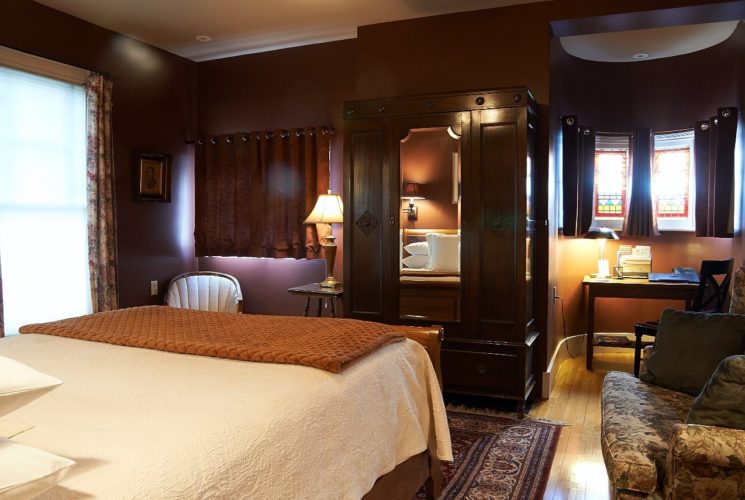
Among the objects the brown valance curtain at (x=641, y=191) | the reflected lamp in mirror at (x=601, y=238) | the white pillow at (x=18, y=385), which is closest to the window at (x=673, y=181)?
the brown valance curtain at (x=641, y=191)

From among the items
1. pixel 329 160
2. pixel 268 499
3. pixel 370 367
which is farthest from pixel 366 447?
pixel 329 160

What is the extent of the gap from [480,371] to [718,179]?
2726 mm

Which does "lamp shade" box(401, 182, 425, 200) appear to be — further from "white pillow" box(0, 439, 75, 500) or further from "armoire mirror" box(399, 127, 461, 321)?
"white pillow" box(0, 439, 75, 500)

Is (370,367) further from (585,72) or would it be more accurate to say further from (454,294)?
(585,72)

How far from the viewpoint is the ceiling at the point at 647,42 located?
461 cm

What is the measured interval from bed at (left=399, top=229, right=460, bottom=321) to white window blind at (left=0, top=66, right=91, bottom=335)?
88.3 inches

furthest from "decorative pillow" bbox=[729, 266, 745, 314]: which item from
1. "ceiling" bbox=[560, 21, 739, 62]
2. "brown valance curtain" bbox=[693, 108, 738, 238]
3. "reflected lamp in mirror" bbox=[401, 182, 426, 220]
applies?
"ceiling" bbox=[560, 21, 739, 62]

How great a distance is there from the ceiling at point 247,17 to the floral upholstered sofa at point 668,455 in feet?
8.83

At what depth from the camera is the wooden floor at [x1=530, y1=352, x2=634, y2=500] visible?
2.62 metres

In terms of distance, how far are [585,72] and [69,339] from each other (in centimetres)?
497

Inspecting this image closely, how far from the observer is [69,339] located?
2.15 meters

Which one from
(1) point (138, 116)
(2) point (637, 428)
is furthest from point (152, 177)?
(2) point (637, 428)

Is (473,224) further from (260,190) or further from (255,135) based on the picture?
(255,135)

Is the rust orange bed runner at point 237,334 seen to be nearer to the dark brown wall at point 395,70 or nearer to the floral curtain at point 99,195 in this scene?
the floral curtain at point 99,195
